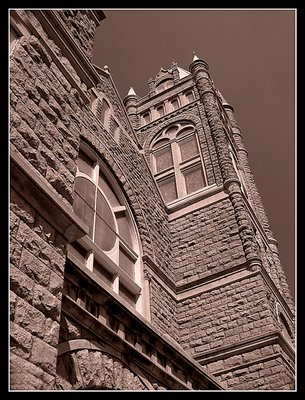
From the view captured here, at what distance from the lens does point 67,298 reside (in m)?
4.36

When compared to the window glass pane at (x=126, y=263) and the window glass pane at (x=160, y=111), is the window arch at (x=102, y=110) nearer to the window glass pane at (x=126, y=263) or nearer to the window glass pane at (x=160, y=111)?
the window glass pane at (x=126, y=263)

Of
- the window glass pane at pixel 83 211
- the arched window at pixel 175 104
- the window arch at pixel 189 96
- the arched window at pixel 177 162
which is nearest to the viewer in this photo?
the window glass pane at pixel 83 211

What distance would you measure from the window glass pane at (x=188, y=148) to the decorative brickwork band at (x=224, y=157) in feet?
2.74

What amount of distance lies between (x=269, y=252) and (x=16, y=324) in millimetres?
13769

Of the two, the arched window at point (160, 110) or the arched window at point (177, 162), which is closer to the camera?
the arched window at point (177, 162)

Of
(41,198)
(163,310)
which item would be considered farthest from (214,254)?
(41,198)

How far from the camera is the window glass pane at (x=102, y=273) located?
827cm

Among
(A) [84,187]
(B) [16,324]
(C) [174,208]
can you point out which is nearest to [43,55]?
(B) [16,324]

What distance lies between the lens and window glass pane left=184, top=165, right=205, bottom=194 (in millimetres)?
14367

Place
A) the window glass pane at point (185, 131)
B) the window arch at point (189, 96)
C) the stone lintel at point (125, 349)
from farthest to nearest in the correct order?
the window arch at point (189, 96)
the window glass pane at point (185, 131)
the stone lintel at point (125, 349)

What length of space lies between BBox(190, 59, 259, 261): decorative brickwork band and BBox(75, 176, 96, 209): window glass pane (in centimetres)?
421

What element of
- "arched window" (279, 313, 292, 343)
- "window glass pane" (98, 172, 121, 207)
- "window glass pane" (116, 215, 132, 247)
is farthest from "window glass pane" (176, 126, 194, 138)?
"arched window" (279, 313, 292, 343)

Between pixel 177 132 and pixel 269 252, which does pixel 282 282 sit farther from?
pixel 177 132

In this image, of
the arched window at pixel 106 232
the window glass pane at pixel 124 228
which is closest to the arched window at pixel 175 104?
the arched window at pixel 106 232
